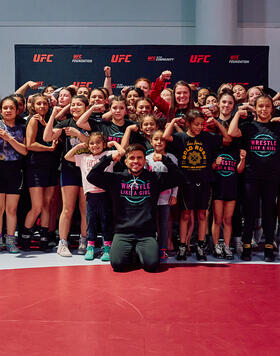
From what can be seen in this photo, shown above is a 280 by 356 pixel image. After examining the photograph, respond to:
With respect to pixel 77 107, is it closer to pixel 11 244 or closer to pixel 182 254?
pixel 11 244

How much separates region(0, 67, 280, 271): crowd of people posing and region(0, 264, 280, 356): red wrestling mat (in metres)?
0.47

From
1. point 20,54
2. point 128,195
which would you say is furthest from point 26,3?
point 128,195

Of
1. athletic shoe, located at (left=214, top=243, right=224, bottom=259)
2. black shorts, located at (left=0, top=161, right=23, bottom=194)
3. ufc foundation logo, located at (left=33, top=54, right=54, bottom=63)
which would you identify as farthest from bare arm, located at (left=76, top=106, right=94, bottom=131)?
ufc foundation logo, located at (left=33, top=54, right=54, bottom=63)

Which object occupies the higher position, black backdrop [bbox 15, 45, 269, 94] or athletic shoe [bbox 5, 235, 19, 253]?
black backdrop [bbox 15, 45, 269, 94]

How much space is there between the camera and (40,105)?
182 inches

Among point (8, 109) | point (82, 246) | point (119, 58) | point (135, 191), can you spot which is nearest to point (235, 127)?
point (135, 191)

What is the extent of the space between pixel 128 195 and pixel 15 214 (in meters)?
1.36

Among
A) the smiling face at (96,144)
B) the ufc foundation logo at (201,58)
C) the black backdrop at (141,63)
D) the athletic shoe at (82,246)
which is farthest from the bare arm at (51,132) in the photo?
the ufc foundation logo at (201,58)

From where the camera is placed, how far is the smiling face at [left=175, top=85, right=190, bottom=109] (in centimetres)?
454

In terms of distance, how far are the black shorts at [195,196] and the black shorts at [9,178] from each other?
1768 mm

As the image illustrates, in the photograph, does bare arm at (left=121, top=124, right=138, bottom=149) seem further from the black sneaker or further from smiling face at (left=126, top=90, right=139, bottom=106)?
the black sneaker

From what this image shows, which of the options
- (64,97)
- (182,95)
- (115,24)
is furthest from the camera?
(115,24)

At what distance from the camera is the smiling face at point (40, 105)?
4.62 m

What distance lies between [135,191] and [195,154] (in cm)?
75
